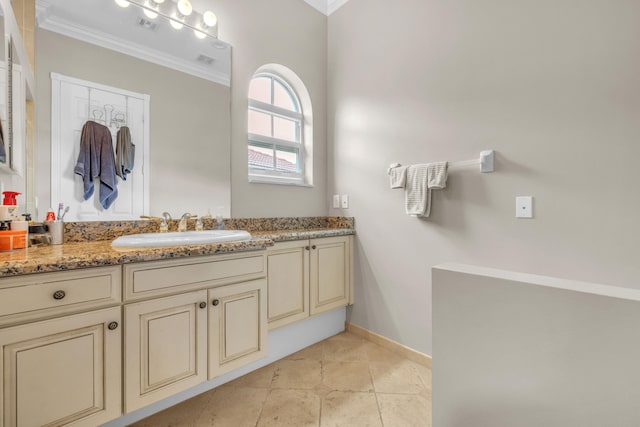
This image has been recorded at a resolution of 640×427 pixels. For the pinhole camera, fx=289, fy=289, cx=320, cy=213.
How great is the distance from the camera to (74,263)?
40.2 inches

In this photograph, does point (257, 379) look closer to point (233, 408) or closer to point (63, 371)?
point (233, 408)

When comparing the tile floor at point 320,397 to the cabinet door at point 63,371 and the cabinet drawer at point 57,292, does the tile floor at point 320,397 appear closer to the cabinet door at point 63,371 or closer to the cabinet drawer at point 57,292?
the cabinet door at point 63,371

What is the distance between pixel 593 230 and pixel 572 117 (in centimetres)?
53

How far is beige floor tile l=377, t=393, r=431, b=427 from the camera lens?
4.71 feet

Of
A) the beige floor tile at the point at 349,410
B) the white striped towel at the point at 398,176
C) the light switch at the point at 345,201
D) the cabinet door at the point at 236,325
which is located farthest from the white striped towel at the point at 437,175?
the beige floor tile at the point at 349,410

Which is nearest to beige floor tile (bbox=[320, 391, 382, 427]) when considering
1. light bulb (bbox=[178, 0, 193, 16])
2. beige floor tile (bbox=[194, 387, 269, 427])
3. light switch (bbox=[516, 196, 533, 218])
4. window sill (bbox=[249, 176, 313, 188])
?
beige floor tile (bbox=[194, 387, 269, 427])

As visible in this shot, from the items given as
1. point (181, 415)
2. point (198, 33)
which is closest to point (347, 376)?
point (181, 415)

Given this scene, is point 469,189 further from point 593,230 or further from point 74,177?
point 74,177

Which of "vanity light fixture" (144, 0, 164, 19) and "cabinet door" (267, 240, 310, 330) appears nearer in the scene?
"vanity light fixture" (144, 0, 164, 19)

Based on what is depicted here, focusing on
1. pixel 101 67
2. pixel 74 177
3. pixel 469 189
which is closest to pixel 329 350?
pixel 469 189

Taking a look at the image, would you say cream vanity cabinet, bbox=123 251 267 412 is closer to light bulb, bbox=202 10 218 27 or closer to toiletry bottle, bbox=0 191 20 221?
toiletry bottle, bbox=0 191 20 221

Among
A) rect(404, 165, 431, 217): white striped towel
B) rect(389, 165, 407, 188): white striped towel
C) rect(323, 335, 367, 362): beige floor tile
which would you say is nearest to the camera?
rect(404, 165, 431, 217): white striped towel

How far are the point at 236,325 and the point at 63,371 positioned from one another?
67 centimetres

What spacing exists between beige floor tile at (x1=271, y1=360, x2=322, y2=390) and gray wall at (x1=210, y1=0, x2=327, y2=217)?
1093 millimetres
